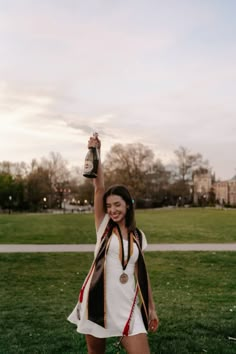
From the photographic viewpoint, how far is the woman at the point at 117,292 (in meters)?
2.87

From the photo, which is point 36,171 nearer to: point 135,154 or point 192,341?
point 135,154

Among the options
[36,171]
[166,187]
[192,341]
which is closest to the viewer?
[192,341]

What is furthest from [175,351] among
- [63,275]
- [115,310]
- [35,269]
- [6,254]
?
[6,254]

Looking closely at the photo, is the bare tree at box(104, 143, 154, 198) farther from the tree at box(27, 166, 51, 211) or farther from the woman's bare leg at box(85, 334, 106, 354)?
the woman's bare leg at box(85, 334, 106, 354)

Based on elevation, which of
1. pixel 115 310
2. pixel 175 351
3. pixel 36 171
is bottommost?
pixel 175 351

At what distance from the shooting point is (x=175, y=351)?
5.20m

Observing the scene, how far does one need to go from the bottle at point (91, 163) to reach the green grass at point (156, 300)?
9.20 ft

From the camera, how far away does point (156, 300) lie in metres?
7.90

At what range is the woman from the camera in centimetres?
287

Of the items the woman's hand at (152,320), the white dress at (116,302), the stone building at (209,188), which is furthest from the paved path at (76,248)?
the stone building at (209,188)

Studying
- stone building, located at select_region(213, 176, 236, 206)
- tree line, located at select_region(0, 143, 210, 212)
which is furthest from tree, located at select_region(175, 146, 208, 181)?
stone building, located at select_region(213, 176, 236, 206)

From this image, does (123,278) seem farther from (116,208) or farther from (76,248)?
(76,248)

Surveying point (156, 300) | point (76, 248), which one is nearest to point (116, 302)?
point (156, 300)

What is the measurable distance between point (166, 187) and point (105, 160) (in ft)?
52.1
